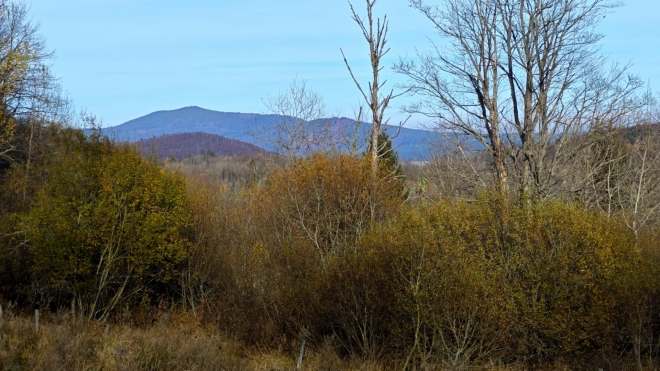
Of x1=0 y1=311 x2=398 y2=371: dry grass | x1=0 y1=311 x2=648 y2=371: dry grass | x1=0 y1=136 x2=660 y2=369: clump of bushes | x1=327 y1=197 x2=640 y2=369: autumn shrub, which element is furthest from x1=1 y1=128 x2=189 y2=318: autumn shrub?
x1=327 y1=197 x2=640 y2=369: autumn shrub

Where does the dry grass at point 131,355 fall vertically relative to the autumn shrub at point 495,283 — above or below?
below

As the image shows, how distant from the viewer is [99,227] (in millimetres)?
20641

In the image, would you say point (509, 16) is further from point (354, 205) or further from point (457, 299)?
point (457, 299)

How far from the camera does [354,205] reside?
19375mm

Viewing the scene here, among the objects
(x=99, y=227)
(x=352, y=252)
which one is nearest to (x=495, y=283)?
(x=352, y=252)

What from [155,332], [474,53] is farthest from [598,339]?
[155,332]

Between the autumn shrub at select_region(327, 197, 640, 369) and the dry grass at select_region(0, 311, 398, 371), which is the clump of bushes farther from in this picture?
the dry grass at select_region(0, 311, 398, 371)

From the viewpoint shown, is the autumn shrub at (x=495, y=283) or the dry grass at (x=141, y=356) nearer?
the dry grass at (x=141, y=356)

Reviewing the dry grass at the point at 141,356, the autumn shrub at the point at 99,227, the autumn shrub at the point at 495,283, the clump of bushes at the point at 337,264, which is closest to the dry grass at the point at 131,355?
the dry grass at the point at 141,356

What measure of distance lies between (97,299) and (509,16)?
16837 millimetres

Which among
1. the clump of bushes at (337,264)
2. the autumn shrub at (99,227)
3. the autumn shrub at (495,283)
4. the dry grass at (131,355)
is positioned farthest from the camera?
the autumn shrub at (99,227)

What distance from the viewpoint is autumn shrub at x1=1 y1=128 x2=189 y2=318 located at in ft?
67.3

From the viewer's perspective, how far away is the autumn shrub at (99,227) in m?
20.5

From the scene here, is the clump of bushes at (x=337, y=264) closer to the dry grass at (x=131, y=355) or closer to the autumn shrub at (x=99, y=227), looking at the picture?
the autumn shrub at (x=99, y=227)
